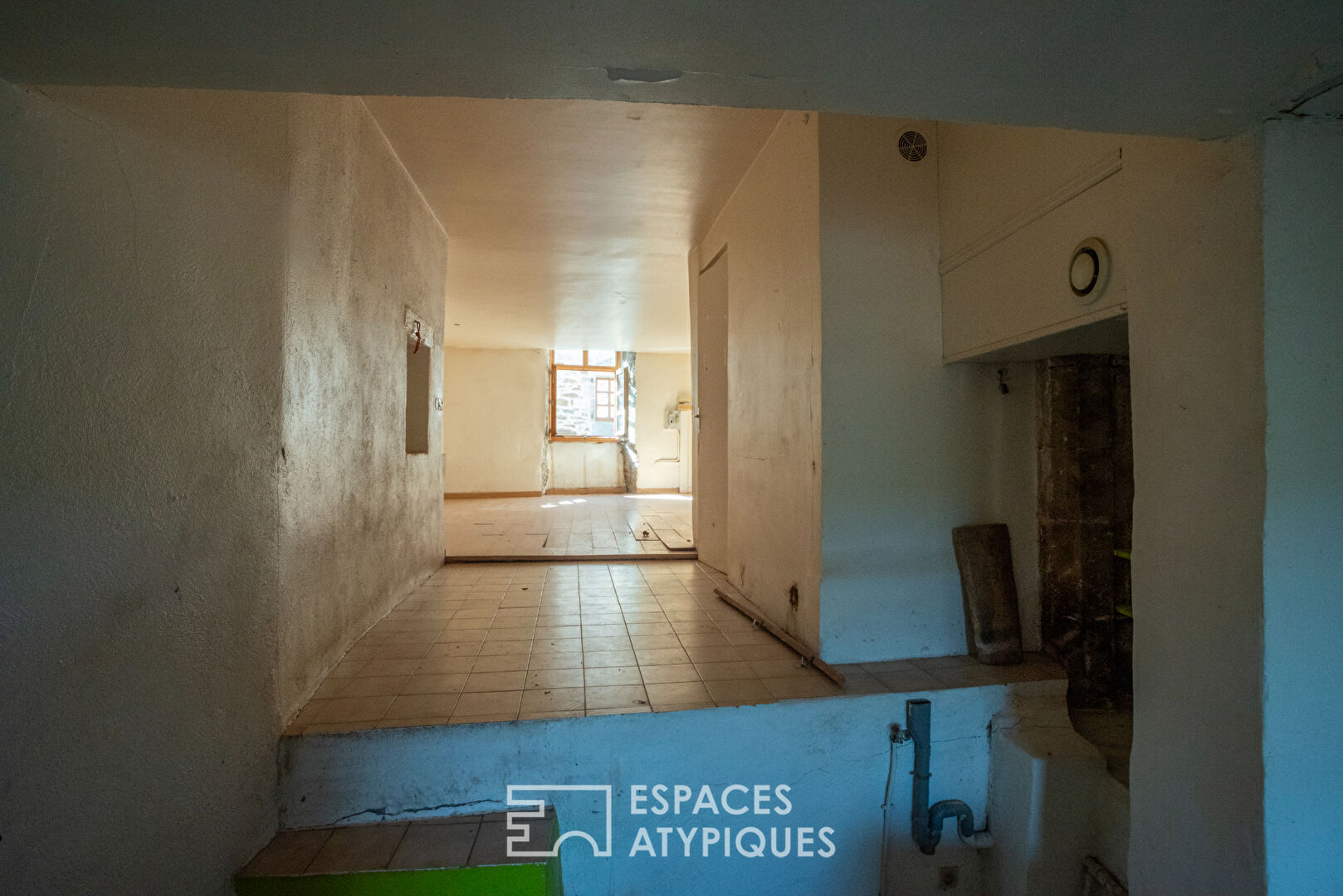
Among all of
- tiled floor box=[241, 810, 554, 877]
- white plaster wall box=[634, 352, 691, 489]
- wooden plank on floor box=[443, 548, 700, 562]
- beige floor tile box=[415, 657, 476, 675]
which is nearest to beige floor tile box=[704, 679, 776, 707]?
tiled floor box=[241, 810, 554, 877]

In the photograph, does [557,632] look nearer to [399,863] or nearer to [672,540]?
[399,863]

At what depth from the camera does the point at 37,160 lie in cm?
130

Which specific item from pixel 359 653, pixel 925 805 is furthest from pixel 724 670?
pixel 359 653

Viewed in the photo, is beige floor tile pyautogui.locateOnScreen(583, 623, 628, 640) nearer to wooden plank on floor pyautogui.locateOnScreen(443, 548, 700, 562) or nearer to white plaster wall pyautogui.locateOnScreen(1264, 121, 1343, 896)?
wooden plank on floor pyautogui.locateOnScreen(443, 548, 700, 562)

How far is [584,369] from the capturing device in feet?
41.4

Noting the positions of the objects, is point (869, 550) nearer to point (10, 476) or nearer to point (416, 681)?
point (416, 681)

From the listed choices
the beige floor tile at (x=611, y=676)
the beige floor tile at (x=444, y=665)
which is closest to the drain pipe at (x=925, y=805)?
the beige floor tile at (x=611, y=676)

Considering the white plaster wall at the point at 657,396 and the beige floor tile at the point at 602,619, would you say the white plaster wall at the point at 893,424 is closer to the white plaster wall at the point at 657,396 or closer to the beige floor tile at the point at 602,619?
the beige floor tile at the point at 602,619

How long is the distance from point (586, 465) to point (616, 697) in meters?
10.3

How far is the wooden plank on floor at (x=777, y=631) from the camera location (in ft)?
8.55

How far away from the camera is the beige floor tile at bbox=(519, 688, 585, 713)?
7.54ft

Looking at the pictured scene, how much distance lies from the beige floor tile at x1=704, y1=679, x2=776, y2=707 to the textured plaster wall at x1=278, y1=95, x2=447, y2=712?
1.61 metres

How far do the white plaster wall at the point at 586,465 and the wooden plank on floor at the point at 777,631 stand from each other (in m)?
8.66

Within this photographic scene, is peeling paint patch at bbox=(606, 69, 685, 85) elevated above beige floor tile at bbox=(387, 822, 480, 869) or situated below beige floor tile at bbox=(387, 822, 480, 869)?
above
